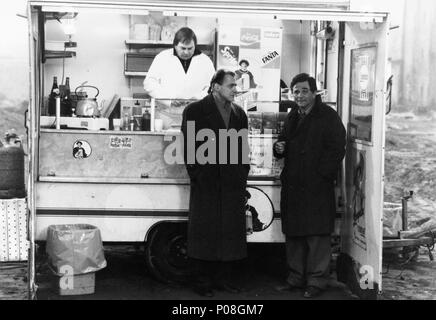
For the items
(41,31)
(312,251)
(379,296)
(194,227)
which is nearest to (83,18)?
(41,31)

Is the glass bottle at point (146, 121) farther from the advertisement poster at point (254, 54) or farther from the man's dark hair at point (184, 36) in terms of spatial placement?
the advertisement poster at point (254, 54)

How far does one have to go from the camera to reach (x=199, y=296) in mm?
6293

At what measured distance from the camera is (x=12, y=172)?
7.30 m

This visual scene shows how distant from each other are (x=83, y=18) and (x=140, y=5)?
2075mm

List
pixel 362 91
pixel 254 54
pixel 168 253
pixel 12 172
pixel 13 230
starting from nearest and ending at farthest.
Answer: pixel 362 91 < pixel 168 253 < pixel 12 172 < pixel 13 230 < pixel 254 54

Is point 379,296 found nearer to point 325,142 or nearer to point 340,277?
point 340,277

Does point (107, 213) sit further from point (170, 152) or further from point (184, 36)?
point (184, 36)

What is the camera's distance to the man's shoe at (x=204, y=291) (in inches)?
247

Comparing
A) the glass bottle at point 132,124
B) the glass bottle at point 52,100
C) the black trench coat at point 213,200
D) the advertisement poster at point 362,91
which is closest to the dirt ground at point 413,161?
the advertisement poster at point 362,91

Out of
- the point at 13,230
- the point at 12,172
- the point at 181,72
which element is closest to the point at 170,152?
the point at 181,72

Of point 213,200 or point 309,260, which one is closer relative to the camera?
point 213,200

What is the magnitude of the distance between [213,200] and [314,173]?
2.87 ft

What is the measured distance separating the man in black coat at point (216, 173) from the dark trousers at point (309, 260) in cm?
49

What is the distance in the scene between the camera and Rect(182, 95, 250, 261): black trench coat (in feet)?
20.3
